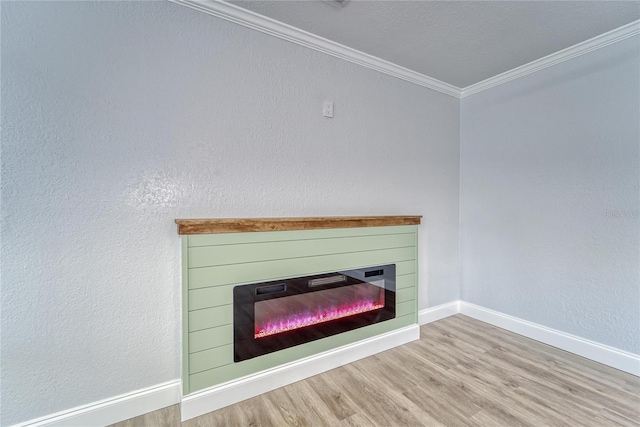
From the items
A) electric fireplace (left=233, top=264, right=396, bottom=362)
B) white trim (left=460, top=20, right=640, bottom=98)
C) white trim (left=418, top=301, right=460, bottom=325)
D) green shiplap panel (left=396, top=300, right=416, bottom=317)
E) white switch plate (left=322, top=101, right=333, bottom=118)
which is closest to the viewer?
electric fireplace (left=233, top=264, right=396, bottom=362)

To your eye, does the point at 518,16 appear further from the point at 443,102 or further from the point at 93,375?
the point at 93,375

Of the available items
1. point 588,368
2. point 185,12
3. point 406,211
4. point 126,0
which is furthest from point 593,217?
point 126,0

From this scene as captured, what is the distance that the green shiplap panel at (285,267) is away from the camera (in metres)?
1.57

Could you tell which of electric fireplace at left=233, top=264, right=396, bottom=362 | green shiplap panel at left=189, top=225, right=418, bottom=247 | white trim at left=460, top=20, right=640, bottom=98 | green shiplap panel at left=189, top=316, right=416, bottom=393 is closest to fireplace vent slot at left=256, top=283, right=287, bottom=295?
electric fireplace at left=233, top=264, right=396, bottom=362

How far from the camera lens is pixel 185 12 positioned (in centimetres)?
166

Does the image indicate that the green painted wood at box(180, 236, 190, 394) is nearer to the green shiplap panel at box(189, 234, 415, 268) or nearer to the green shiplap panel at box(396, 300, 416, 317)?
the green shiplap panel at box(189, 234, 415, 268)

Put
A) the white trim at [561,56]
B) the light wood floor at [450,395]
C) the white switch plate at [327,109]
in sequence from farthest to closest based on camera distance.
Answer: the white switch plate at [327,109]
the white trim at [561,56]
the light wood floor at [450,395]

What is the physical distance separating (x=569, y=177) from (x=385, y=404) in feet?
7.53

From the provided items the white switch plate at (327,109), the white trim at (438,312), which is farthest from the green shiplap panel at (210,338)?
the white trim at (438,312)

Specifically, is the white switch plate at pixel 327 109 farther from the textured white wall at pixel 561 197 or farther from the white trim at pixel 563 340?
the white trim at pixel 563 340

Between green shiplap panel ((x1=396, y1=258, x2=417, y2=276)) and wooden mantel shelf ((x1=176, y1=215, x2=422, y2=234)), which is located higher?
wooden mantel shelf ((x1=176, y1=215, x2=422, y2=234))

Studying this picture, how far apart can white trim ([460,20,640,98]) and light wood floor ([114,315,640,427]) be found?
7.95ft

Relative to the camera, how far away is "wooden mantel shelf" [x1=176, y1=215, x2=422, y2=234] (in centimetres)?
152

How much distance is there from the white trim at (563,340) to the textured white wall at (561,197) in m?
0.05
